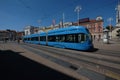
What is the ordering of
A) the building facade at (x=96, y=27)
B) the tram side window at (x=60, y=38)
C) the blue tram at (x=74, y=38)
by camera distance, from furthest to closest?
1. the building facade at (x=96, y=27)
2. the tram side window at (x=60, y=38)
3. the blue tram at (x=74, y=38)

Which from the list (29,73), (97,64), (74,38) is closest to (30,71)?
(29,73)

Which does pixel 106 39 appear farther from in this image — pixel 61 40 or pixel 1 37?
pixel 1 37

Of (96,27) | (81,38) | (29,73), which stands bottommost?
(29,73)

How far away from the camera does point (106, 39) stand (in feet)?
107

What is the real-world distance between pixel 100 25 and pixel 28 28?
76.9 metres

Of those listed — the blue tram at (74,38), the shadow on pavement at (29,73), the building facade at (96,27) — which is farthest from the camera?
the building facade at (96,27)

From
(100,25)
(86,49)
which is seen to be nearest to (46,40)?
(86,49)

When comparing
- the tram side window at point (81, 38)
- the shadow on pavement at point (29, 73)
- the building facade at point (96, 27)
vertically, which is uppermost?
the building facade at point (96, 27)

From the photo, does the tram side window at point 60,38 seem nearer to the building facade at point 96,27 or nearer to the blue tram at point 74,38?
the blue tram at point 74,38

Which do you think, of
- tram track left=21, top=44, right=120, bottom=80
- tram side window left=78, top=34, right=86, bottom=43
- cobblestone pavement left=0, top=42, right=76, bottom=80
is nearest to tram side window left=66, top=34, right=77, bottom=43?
tram side window left=78, top=34, right=86, bottom=43

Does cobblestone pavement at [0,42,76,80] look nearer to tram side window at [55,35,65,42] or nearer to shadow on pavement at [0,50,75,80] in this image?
shadow on pavement at [0,50,75,80]

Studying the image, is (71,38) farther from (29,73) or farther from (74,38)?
(29,73)

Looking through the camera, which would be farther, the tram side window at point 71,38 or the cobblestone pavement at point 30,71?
the tram side window at point 71,38

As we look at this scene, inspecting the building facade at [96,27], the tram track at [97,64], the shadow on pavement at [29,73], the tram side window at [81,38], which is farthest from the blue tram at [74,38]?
the building facade at [96,27]
